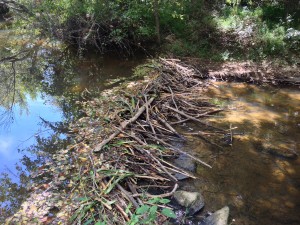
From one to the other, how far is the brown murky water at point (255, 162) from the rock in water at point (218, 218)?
174 mm

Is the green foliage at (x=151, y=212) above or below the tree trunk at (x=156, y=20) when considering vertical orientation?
below

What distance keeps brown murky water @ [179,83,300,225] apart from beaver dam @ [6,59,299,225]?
118 millimetres

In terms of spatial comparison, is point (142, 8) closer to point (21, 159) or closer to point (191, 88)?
point (191, 88)

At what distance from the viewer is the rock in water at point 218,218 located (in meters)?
4.07

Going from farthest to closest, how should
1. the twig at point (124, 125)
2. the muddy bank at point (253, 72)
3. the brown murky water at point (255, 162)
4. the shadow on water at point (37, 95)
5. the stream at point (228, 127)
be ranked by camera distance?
the muddy bank at point (253, 72), the shadow on water at point (37, 95), the twig at point (124, 125), the stream at point (228, 127), the brown murky water at point (255, 162)

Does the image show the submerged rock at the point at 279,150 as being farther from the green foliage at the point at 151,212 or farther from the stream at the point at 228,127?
the green foliage at the point at 151,212

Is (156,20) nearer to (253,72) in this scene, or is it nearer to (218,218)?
(253,72)

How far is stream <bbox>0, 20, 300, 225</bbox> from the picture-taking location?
183 inches

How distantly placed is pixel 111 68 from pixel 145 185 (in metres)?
6.46

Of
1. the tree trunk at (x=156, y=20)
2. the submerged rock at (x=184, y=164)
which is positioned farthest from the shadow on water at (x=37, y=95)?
the submerged rock at (x=184, y=164)

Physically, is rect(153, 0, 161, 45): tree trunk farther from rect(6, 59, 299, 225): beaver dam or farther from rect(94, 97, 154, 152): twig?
rect(94, 97, 154, 152): twig

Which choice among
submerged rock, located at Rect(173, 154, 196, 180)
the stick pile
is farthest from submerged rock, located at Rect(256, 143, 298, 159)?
submerged rock, located at Rect(173, 154, 196, 180)

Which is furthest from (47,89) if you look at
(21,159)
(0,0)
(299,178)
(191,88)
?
(299,178)

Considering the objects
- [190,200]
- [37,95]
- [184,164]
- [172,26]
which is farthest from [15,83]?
[190,200]
